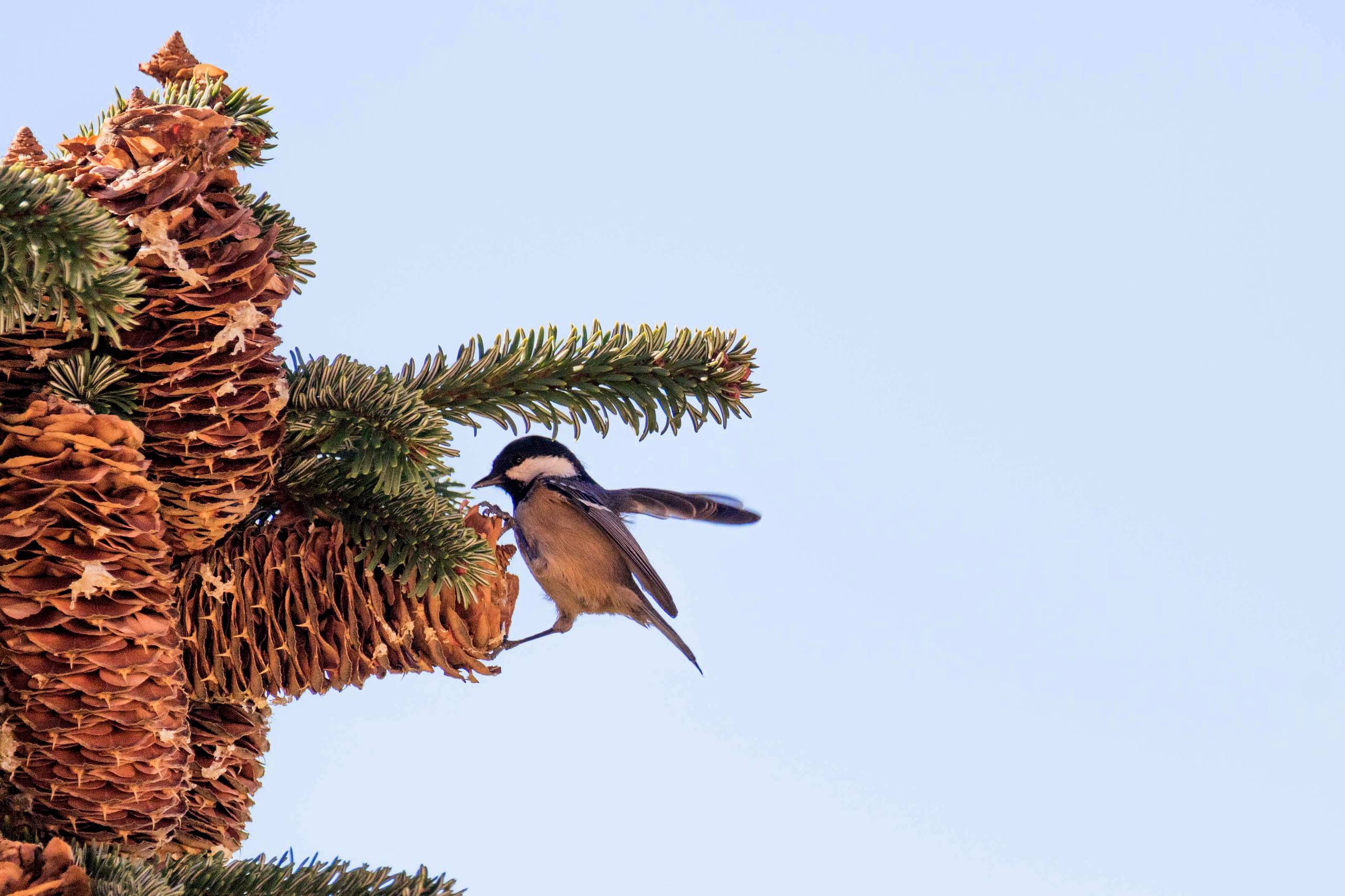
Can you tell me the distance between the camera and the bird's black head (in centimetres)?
317

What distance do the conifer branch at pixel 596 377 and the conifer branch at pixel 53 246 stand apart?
1.71 ft

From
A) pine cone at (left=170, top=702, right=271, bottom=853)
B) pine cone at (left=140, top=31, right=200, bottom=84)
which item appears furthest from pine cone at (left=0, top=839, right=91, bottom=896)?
pine cone at (left=140, top=31, right=200, bottom=84)

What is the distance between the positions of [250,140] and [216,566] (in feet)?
1.78

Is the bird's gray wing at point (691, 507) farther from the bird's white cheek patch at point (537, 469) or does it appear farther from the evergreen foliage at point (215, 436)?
the evergreen foliage at point (215, 436)

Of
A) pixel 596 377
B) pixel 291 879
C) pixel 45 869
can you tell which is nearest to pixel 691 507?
pixel 596 377

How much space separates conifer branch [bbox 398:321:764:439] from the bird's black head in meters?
1.41

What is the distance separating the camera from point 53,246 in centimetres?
114

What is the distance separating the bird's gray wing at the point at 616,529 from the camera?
3.09m

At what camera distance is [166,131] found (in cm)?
142

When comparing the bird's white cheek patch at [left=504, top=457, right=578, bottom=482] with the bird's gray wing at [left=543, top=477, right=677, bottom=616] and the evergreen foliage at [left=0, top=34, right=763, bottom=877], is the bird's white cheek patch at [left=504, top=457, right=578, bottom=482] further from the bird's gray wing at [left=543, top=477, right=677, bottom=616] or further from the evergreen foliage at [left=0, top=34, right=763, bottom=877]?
the evergreen foliage at [left=0, top=34, right=763, bottom=877]

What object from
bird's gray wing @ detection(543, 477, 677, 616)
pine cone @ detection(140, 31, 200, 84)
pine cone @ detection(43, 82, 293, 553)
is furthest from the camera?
bird's gray wing @ detection(543, 477, 677, 616)

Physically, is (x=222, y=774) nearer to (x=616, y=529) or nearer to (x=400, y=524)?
(x=400, y=524)

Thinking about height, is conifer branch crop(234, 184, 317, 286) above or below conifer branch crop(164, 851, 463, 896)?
above

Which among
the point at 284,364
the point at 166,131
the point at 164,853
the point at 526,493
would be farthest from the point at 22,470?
the point at 526,493
